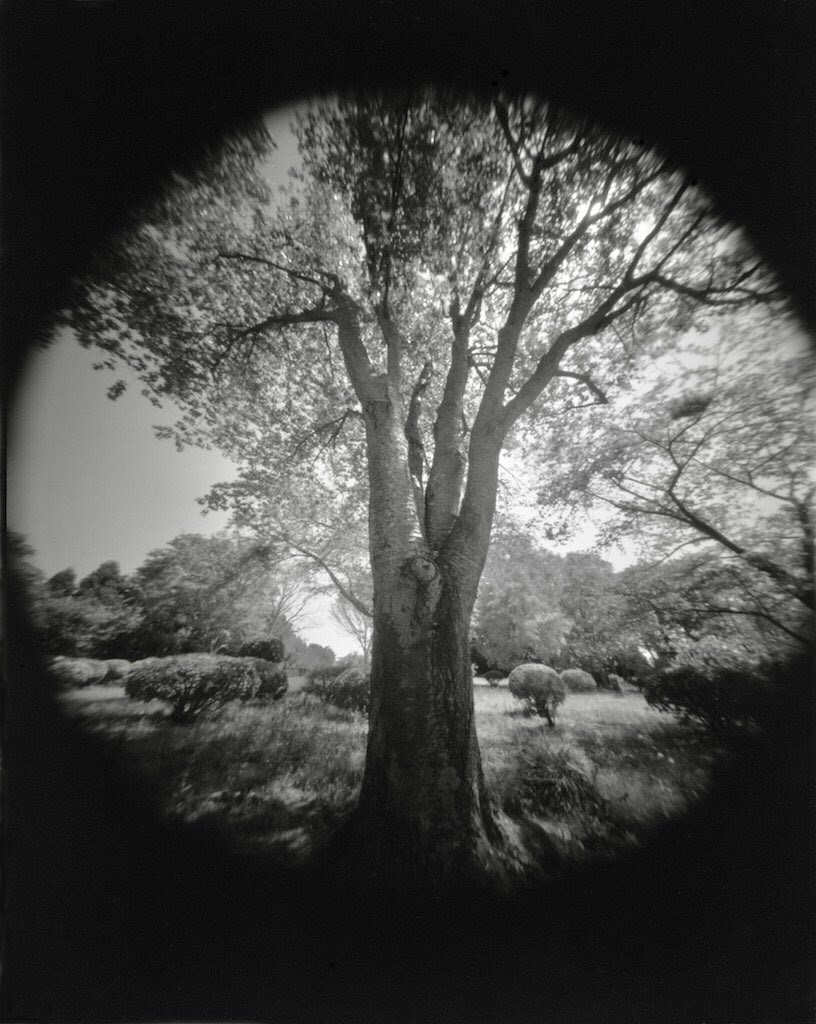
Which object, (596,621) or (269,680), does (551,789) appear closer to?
(596,621)

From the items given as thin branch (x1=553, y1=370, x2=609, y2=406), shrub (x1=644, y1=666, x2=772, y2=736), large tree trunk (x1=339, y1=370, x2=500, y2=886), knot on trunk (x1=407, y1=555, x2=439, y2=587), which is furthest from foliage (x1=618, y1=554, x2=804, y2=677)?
knot on trunk (x1=407, y1=555, x2=439, y2=587)

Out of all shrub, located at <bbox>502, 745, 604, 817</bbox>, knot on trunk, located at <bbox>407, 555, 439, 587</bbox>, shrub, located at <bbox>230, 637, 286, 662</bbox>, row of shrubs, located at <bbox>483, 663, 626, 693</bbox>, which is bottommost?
row of shrubs, located at <bbox>483, 663, 626, 693</bbox>

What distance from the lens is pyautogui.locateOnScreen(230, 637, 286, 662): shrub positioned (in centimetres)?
869

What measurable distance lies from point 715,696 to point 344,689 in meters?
6.74

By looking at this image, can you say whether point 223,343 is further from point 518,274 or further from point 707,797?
point 707,797

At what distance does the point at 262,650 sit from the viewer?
8.80 metres

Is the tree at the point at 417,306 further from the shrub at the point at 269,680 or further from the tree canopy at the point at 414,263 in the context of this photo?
the shrub at the point at 269,680

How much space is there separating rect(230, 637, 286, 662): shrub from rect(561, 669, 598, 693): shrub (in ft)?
28.3

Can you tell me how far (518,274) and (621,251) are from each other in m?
1.63

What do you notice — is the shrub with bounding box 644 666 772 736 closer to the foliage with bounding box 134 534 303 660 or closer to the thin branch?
the thin branch

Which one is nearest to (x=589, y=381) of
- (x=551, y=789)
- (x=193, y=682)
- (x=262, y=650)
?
(x=551, y=789)

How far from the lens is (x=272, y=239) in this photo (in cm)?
450

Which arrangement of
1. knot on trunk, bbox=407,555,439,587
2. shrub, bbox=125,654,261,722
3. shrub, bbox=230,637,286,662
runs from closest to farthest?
knot on trunk, bbox=407,555,439,587
shrub, bbox=125,654,261,722
shrub, bbox=230,637,286,662

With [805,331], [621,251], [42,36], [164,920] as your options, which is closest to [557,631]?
[805,331]
